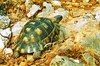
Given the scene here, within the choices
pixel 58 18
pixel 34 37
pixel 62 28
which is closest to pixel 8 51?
pixel 34 37

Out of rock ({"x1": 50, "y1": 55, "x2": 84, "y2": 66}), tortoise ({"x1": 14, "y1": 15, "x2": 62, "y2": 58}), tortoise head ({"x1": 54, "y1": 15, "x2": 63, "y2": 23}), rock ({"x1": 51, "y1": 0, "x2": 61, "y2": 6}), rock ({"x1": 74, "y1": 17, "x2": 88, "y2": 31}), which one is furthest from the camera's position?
rock ({"x1": 51, "y1": 0, "x2": 61, "y2": 6})

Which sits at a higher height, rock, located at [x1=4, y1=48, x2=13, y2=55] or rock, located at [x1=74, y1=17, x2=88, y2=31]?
rock, located at [x1=74, y1=17, x2=88, y2=31]

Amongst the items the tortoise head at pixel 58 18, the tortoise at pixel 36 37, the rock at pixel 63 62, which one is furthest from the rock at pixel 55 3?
the rock at pixel 63 62

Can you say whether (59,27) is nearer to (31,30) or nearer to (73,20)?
(73,20)

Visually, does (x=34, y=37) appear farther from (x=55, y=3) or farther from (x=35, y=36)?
(x=55, y=3)

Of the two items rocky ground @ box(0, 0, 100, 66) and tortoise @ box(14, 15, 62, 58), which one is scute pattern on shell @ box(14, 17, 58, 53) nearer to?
tortoise @ box(14, 15, 62, 58)

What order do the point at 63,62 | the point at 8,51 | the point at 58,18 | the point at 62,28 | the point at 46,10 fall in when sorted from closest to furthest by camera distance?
the point at 63,62 → the point at 8,51 → the point at 62,28 → the point at 58,18 → the point at 46,10

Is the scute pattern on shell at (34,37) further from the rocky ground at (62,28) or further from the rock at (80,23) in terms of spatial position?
the rock at (80,23)

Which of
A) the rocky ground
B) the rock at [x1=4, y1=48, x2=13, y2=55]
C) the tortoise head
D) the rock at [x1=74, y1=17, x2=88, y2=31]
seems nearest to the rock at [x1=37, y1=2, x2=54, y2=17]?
the rocky ground
